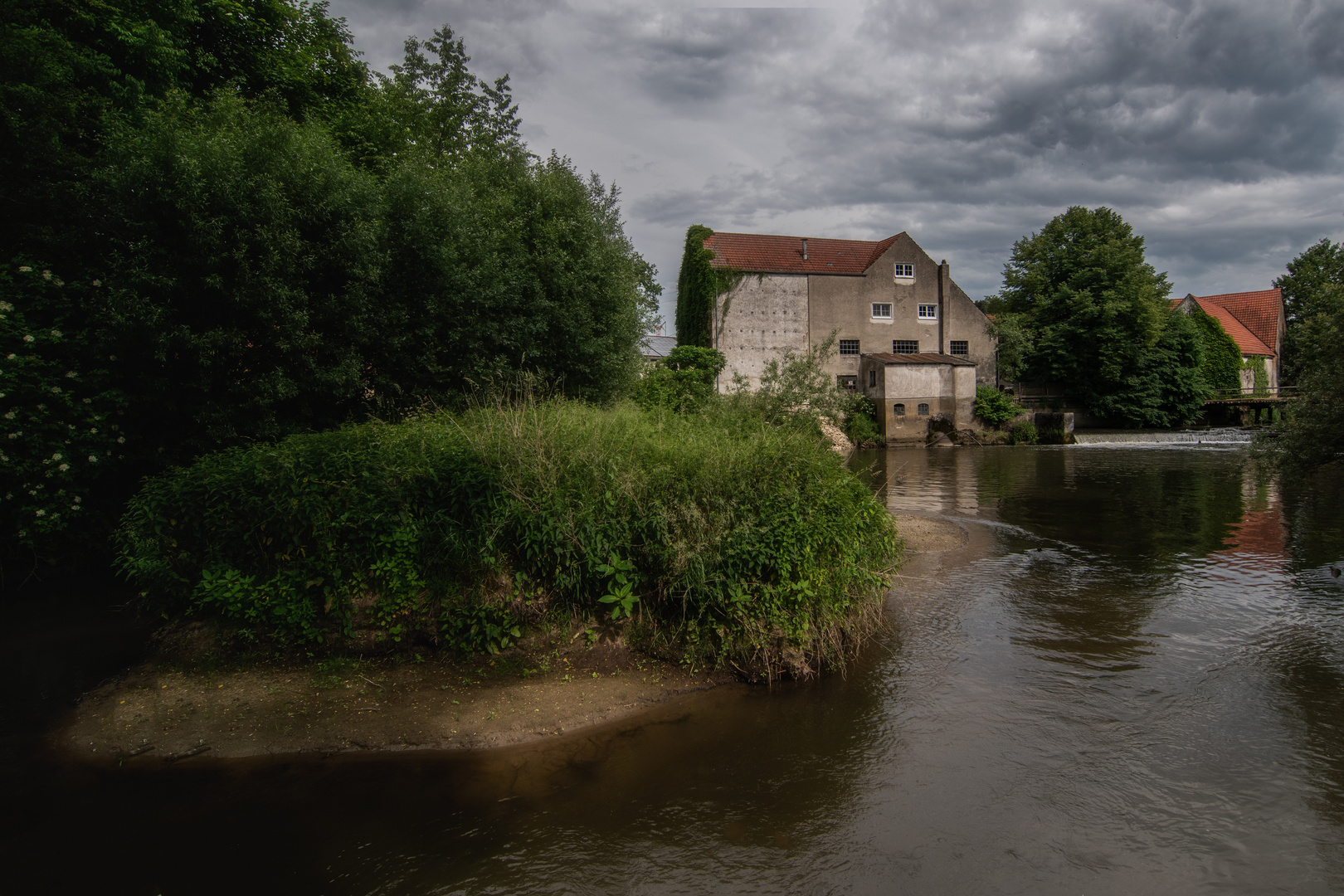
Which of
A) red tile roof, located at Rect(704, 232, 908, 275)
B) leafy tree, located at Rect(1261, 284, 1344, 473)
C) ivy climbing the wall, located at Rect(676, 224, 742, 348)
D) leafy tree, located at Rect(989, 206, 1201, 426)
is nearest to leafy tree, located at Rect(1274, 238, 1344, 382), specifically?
leafy tree, located at Rect(989, 206, 1201, 426)

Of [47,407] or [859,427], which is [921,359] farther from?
[47,407]

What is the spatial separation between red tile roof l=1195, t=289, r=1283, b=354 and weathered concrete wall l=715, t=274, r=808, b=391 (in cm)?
4055

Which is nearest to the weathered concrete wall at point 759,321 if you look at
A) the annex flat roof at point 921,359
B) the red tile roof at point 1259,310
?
the annex flat roof at point 921,359

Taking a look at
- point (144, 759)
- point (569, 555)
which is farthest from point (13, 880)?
point (569, 555)

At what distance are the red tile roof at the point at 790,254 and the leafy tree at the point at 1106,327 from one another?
10861 millimetres

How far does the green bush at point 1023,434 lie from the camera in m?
39.7

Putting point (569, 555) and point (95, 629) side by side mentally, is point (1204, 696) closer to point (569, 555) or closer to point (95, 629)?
point (569, 555)

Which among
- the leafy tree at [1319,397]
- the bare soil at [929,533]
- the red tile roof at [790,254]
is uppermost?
the red tile roof at [790,254]

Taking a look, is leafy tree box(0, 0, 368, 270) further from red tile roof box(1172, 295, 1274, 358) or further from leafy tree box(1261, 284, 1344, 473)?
red tile roof box(1172, 295, 1274, 358)

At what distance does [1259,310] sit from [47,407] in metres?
78.3

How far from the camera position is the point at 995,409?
40.4 m

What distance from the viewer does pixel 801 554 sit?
7246mm

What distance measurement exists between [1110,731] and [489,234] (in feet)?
42.9

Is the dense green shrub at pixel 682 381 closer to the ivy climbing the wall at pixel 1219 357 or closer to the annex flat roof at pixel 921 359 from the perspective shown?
the annex flat roof at pixel 921 359
